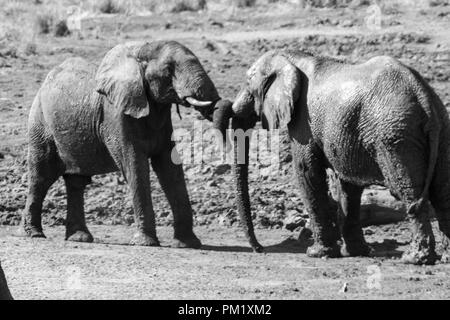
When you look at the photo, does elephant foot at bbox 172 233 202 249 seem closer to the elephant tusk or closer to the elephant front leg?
the elephant front leg

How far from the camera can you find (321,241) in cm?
1502

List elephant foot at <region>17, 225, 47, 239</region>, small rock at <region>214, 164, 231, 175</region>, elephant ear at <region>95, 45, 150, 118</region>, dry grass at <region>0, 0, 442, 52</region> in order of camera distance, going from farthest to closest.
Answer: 1. dry grass at <region>0, 0, 442, 52</region>
2. small rock at <region>214, 164, 231, 175</region>
3. elephant foot at <region>17, 225, 47, 239</region>
4. elephant ear at <region>95, 45, 150, 118</region>

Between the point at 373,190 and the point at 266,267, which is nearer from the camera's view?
the point at 266,267

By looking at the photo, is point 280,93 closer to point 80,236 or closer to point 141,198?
point 141,198

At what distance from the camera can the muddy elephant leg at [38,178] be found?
16.7 meters

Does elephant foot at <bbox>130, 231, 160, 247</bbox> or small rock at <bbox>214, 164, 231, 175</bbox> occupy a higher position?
elephant foot at <bbox>130, 231, 160, 247</bbox>

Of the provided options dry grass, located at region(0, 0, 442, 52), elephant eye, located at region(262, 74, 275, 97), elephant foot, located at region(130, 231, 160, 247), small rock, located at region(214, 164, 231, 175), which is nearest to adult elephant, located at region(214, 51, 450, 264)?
elephant eye, located at region(262, 74, 275, 97)

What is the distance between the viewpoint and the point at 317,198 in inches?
592

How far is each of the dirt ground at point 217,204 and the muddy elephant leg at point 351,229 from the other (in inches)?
8.0

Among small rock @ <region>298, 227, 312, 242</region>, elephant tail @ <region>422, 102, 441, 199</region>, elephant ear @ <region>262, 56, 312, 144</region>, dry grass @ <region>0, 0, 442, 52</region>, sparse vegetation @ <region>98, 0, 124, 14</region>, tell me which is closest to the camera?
elephant tail @ <region>422, 102, 441, 199</region>

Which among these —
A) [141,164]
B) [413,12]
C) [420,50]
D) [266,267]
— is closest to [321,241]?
[266,267]

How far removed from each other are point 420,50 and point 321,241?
308 inches

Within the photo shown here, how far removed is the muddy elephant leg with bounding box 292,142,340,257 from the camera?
589 inches
